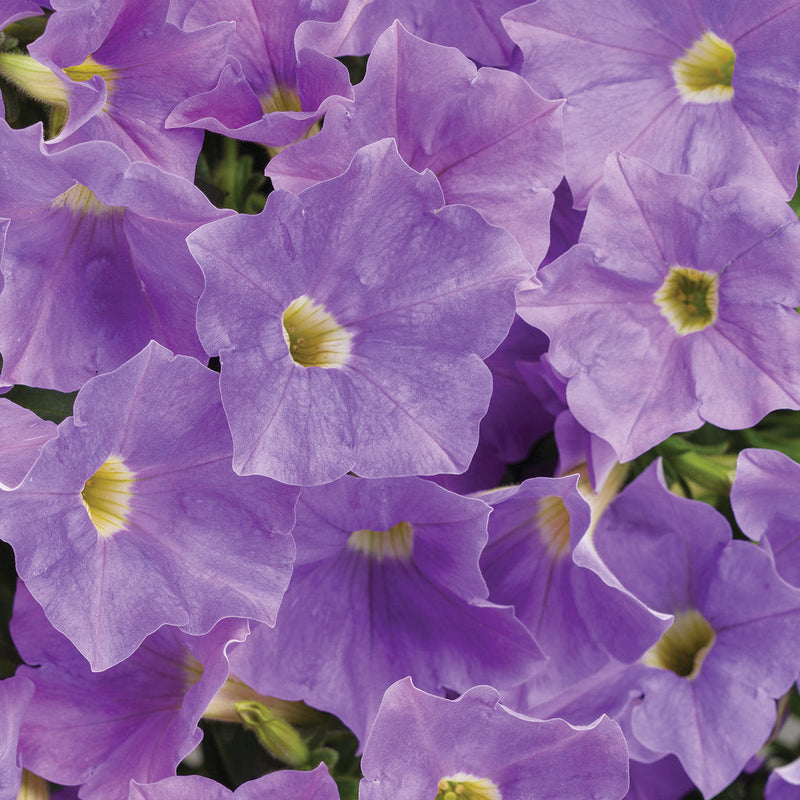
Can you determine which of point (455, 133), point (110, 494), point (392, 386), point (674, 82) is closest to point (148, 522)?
point (110, 494)

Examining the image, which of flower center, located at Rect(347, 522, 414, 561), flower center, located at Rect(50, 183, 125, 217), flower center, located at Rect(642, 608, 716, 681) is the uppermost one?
flower center, located at Rect(50, 183, 125, 217)

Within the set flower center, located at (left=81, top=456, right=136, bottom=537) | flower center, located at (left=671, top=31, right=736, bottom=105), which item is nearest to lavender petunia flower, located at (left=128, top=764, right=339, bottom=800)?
flower center, located at (left=81, top=456, right=136, bottom=537)

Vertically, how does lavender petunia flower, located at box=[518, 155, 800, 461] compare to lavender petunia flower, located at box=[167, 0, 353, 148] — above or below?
below

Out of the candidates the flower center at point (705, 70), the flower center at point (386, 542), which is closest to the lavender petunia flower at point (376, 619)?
the flower center at point (386, 542)

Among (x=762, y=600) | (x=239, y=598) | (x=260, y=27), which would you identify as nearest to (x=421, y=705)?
(x=239, y=598)

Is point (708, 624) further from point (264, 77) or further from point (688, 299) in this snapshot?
point (264, 77)

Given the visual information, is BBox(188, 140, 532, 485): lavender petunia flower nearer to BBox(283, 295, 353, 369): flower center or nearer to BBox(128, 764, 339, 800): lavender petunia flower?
BBox(283, 295, 353, 369): flower center
